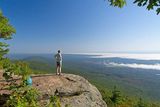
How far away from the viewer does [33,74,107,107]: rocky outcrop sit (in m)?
22.1

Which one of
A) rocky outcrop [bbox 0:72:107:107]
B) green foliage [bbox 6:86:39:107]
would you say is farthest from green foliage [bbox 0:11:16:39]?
green foliage [bbox 6:86:39:107]

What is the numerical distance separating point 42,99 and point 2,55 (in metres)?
7.09

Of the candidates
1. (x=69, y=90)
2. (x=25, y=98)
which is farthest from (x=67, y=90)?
(x=25, y=98)

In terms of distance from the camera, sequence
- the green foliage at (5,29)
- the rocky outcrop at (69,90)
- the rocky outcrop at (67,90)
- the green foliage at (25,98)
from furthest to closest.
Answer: the green foliage at (5,29), the rocky outcrop at (69,90), the rocky outcrop at (67,90), the green foliage at (25,98)

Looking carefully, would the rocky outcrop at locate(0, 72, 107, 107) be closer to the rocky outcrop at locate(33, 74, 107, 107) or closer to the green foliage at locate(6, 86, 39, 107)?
the rocky outcrop at locate(33, 74, 107, 107)

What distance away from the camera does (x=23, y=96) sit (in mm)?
8078

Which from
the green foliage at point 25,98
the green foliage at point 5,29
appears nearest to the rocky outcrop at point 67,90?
the green foliage at point 5,29

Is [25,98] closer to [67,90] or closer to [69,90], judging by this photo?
[67,90]

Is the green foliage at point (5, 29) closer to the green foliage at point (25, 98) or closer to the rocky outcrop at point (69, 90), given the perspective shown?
the rocky outcrop at point (69, 90)

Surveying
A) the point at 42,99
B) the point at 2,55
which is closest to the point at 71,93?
the point at 42,99

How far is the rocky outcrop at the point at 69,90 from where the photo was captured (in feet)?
72.6

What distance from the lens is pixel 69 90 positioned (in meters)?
23.6

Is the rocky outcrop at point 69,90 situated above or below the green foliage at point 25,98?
below

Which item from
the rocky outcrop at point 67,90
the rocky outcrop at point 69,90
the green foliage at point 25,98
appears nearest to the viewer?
the green foliage at point 25,98
